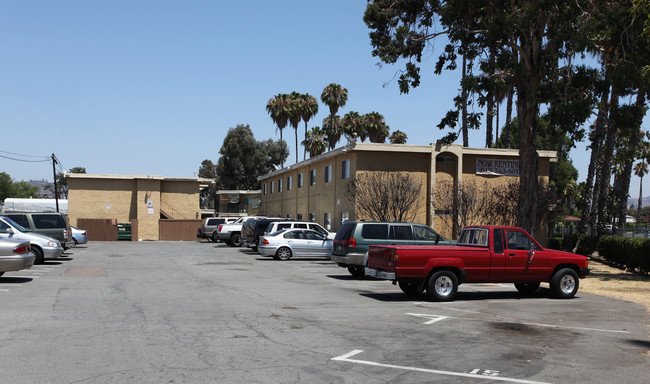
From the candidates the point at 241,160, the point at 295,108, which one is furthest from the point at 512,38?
the point at 241,160

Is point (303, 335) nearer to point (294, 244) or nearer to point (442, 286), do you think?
point (442, 286)

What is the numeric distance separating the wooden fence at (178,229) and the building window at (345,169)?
1968 cm

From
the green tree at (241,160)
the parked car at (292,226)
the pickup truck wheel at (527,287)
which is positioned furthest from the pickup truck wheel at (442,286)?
the green tree at (241,160)

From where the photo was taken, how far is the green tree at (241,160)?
75.7 metres

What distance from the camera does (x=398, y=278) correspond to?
Result: 45.5 feet

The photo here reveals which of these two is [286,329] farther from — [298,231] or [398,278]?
[298,231]

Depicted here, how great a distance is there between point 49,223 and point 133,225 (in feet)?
79.7

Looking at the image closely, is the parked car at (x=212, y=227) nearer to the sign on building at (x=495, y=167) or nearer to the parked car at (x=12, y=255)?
the sign on building at (x=495, y=167)

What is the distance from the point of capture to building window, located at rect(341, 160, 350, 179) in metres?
35.1

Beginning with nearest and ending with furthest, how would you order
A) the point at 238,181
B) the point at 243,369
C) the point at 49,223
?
1. the point at 243,369
2. the point at 49,223
3. the point at 238,181

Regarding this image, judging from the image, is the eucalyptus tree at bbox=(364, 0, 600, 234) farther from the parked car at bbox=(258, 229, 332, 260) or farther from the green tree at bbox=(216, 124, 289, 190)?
the green tree at bbox=(216, 124, 289, 190)

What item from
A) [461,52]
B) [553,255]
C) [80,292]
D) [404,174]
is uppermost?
[461,52]

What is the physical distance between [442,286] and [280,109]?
57.0 meters

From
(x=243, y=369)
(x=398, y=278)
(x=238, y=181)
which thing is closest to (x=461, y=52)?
(x=398, y=278)
